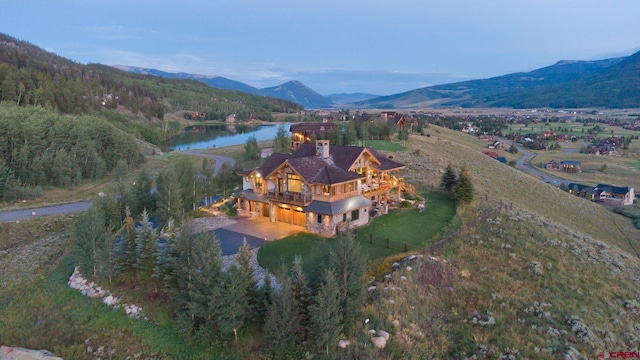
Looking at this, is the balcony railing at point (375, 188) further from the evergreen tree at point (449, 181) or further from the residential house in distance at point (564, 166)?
the residential house in distance at point (564, 166)

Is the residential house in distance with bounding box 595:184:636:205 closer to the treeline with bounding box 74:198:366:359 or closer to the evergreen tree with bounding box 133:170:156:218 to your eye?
the treeline with bounding box 74:198:366:359

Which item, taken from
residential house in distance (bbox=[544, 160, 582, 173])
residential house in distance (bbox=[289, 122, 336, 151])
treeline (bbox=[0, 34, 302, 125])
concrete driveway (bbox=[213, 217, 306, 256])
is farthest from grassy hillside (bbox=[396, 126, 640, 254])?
treeline (bbox=[0, 34, 302, 125])

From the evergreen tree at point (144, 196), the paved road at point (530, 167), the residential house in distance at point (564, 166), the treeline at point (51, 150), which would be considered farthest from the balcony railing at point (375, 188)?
the residential house in distance at point (564, 166)

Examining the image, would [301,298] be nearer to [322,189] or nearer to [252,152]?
[322,189]

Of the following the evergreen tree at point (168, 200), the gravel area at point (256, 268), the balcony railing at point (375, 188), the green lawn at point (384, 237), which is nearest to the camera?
the gravel area at point (256, 268)

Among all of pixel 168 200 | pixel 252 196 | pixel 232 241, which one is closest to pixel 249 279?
pixel 232 241

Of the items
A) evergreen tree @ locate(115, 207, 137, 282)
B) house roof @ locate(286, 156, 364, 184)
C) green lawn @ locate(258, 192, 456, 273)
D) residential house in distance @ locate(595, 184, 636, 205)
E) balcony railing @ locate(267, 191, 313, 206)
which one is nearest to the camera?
evergreen tree @ locate(115, 207, 137, 282)

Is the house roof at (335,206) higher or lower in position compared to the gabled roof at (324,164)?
lower
